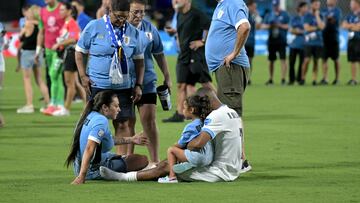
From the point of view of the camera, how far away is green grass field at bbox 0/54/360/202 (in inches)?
414

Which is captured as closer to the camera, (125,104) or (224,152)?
(224,152)

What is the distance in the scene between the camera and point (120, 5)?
1216 cm

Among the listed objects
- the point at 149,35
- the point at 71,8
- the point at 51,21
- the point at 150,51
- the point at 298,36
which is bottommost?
the point at 298,36

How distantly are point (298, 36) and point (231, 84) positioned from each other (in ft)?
62.0

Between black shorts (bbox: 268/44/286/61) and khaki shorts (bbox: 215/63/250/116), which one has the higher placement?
khaki shorts (bbox: 215/63/250/116)

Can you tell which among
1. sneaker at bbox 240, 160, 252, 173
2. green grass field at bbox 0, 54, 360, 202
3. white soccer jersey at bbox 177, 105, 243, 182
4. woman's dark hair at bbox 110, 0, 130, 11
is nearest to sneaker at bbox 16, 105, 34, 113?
green grass field at bbox 0, 54, 360, 202

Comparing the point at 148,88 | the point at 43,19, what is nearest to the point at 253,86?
the point at 43,19

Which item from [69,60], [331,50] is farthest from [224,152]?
[331,50]

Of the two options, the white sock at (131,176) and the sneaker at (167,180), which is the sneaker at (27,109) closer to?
the white sock at (131,176)

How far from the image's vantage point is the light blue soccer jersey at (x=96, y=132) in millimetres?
11273

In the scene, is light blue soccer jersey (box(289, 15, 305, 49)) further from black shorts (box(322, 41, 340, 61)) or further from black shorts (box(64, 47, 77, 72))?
black shorts (box(64, 47, 77, 72))

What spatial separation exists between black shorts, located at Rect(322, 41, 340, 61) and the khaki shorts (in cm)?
1865

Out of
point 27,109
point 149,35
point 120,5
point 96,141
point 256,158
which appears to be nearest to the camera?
point 96,141

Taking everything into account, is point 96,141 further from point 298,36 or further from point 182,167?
point 298,36
